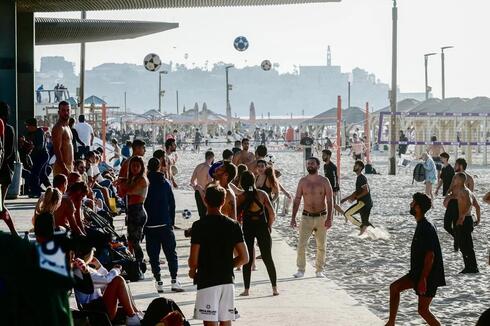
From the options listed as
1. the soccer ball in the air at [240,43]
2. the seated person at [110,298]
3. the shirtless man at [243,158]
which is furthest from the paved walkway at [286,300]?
the soccer ball in the air at [240,43]

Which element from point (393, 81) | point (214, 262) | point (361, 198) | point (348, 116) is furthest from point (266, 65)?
point (214, 262)

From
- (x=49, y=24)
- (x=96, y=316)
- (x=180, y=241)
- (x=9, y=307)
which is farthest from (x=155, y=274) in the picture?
(x=49, y=24)

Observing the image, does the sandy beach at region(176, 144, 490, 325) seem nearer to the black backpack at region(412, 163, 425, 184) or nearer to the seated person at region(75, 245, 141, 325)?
the black backpack at region(412, 163, 425, 184)

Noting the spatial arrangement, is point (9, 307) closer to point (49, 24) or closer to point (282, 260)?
point (282, 260)

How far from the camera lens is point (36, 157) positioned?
18.9m

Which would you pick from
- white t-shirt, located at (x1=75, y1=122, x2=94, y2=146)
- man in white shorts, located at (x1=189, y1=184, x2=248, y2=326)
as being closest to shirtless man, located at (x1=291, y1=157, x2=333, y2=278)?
man in white shorts, located at (x1=189, y1=184, x2=248, y2=326)

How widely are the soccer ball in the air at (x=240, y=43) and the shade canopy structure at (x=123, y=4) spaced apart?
17.7 meters

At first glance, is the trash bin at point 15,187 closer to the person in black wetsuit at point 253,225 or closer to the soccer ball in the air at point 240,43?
the person in black wetsuit at point 253,225

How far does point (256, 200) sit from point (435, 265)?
280 cm

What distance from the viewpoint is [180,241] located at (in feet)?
52.5

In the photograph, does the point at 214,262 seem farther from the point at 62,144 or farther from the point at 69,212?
the point at 62,144

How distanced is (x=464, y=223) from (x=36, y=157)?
29.2 ft

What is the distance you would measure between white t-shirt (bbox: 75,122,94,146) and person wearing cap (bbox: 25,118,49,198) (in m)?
0.68

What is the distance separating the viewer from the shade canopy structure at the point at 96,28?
22.6 metres
